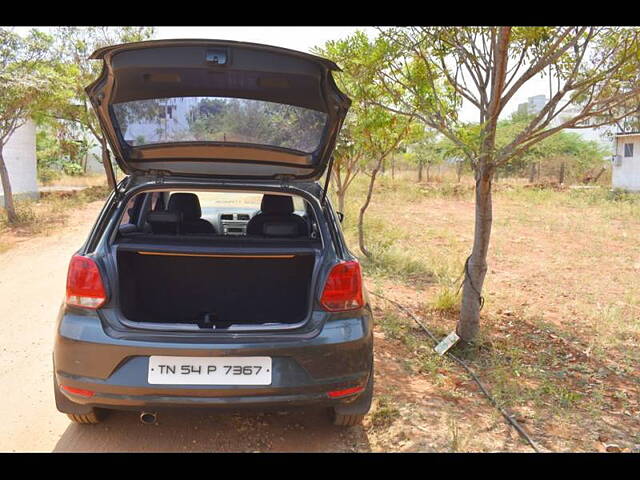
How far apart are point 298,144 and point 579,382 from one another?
2863 mm

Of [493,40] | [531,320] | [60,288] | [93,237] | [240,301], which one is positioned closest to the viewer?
[93,237]

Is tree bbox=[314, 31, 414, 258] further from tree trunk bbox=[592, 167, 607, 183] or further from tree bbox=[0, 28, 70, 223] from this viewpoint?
tree trunk bbox=[592, 167, 607, 183]

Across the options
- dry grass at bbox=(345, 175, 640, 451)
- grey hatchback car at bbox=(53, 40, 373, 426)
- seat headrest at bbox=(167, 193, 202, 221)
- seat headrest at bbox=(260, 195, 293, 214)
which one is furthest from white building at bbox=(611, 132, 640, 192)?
grey hatchback car at bbox=(53, 40, 373, 426)

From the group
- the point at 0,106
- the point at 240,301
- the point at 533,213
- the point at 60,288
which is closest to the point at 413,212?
the point at 533,213

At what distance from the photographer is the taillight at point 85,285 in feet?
9.16

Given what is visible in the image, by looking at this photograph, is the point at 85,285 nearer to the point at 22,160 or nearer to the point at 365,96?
the point at 365,96

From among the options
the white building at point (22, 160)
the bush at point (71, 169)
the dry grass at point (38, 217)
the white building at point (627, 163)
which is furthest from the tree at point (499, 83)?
the bush at point (71, 169)

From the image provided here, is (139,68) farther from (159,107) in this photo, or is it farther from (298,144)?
(298,144)

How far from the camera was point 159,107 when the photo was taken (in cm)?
324

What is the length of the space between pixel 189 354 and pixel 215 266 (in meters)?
1.23

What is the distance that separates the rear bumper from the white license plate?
0.08 feet

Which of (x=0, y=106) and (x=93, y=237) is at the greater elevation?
(x=0, y=106)

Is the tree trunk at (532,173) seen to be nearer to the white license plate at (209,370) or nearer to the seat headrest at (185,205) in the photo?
the seat headrest at (185,205)

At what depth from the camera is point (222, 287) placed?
151 inches
